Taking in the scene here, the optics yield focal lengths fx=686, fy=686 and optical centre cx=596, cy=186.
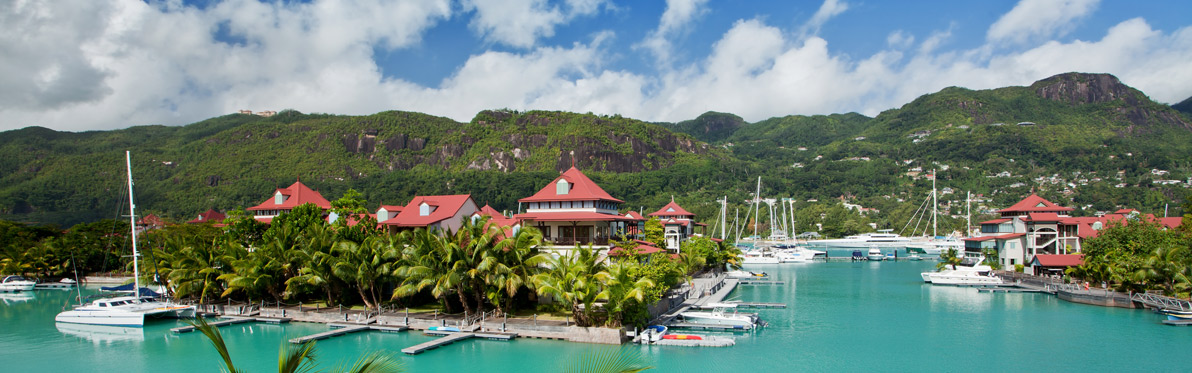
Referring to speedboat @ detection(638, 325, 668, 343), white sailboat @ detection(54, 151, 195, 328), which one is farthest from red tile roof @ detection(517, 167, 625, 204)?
white sailboat @ detection(54, 151, 195, 328)

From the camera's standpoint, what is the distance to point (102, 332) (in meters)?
34.7

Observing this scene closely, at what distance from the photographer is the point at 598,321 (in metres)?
27.9

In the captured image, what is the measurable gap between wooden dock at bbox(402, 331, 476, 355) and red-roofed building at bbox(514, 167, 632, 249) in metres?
8.39

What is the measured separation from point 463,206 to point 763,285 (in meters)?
28.0

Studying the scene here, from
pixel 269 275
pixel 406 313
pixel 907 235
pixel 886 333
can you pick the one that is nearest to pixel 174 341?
pixel 269 275

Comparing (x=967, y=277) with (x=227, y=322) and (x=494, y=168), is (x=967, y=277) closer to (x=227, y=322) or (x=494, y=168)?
(x=227, y=322)

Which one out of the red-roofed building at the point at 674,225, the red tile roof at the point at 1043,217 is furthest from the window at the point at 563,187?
the red tile roof at the point at 1043,217

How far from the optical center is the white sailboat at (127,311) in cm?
3450

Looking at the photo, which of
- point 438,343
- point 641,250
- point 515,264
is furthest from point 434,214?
point 438,343

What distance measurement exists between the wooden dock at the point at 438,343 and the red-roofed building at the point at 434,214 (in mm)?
10854

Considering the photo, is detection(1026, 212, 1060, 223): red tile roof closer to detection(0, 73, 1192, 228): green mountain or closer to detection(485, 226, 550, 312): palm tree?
detection(485, 226, 550, 312): palm tree

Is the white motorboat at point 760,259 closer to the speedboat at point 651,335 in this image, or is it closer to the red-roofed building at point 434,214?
the red-roofed building at point 434,214

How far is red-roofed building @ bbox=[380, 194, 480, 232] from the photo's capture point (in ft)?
128

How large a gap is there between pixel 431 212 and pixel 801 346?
2215 centimetres
